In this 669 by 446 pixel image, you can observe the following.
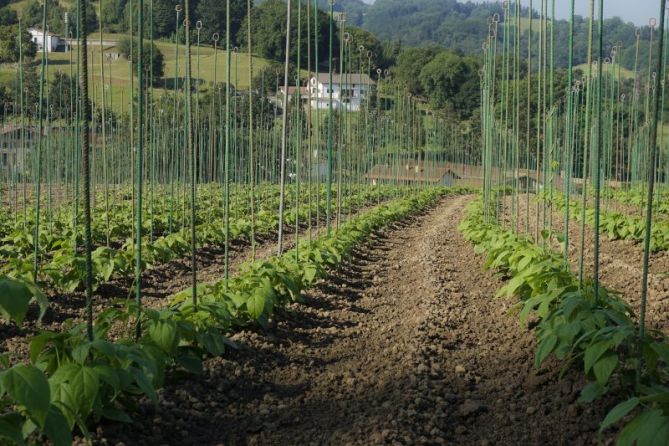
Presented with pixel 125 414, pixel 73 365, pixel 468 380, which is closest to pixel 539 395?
pixel 468 380

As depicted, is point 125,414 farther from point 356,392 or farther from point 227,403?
point 356,392

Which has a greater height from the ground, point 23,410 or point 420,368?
point 23,410

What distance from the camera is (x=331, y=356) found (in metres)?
6.36

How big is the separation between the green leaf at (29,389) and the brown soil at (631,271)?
4310 mm

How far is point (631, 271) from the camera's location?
9773mm

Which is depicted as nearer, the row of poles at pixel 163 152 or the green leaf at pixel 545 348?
the green leaf at pixel 545 348

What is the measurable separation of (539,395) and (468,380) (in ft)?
2.31

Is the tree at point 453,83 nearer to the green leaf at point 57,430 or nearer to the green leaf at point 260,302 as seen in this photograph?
the green leaf at point 260,302

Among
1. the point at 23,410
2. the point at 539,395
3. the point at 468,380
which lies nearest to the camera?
the point at 23,410

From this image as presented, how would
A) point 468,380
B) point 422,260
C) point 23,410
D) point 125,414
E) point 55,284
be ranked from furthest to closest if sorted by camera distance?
1. point 422,260
2. point 55,284
3. point 468,380
4. point 125,414
5. point 23,410

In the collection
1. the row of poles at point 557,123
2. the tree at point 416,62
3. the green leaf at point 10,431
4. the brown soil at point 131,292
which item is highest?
the tree at point 416,62

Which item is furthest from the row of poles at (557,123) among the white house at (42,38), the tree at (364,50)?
the white house at (42,38)

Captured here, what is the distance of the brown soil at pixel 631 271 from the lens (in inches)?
299

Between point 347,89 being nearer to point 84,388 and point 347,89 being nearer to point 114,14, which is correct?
point 114,14
